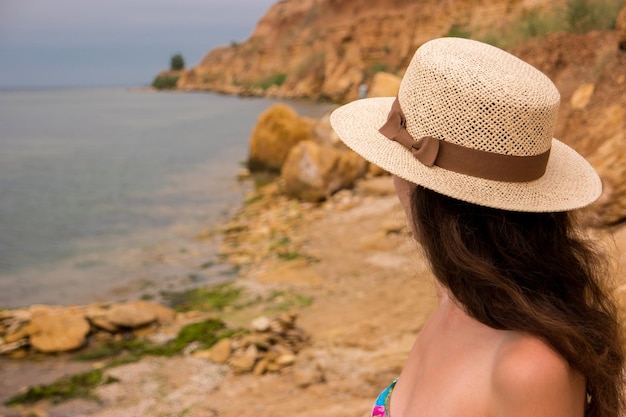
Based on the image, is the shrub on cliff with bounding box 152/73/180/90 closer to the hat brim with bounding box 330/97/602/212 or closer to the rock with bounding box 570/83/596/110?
the rock with bounding box 570/83/596/110

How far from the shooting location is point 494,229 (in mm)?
1323

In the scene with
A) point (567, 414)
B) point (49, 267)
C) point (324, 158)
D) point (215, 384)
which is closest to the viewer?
point (567, 414)

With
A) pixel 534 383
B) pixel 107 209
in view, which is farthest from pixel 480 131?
pixel 107 209

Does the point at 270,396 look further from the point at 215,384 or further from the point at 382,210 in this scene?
the point at 382,210

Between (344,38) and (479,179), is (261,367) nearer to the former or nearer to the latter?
(479,179)

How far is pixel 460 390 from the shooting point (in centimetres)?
129

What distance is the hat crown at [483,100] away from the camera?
1300 mm

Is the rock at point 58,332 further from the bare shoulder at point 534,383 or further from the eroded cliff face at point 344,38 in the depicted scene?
the eroded cliff face at point 344,38

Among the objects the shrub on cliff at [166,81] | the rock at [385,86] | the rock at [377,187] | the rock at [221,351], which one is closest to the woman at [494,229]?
the rock at [221,351]

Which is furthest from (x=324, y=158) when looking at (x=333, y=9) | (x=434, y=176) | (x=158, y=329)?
(x=333, y=9)

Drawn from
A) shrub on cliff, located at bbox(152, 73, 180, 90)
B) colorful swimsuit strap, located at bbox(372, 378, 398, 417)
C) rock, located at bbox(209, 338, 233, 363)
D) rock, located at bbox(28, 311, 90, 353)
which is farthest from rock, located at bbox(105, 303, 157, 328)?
shrub on cliff, located at bbox(152, 73, 180, 90)

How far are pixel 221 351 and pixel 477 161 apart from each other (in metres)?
3.41

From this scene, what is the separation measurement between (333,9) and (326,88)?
10.8 metres

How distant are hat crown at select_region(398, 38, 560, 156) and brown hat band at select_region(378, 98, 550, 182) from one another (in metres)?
0.01
